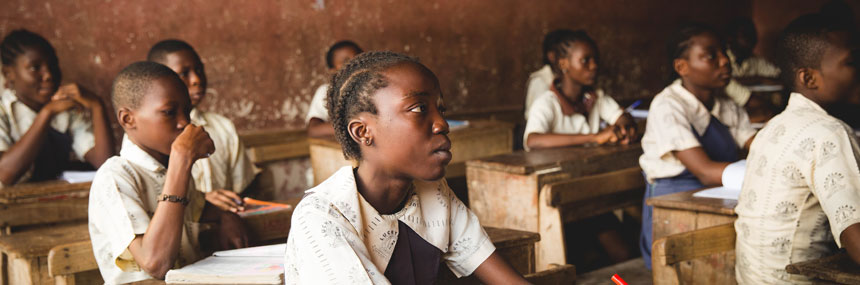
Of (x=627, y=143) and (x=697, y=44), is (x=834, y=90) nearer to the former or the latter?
(x=697, y=44)

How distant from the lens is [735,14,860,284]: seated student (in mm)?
1709

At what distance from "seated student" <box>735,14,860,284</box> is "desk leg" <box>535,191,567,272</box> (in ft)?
2.43

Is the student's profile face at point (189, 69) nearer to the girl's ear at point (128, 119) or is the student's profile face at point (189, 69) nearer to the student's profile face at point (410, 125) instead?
the girl's ear at point (128, 119)

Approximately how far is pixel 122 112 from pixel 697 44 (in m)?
2.02

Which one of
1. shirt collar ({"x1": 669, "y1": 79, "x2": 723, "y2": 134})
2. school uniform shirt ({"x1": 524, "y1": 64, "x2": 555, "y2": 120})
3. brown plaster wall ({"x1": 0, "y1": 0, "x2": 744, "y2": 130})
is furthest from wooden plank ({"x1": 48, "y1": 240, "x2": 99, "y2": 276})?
school uniform shirt ({"x1": 524, "y1": 64, "x2": 555, "y2": 120})

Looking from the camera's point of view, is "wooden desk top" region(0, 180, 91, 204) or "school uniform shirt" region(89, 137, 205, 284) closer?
"school uniform shirt" region(89, 137, 205, 284)

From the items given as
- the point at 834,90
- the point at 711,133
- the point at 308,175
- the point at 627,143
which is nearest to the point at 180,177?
the point at 834,90

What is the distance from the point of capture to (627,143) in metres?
3.39

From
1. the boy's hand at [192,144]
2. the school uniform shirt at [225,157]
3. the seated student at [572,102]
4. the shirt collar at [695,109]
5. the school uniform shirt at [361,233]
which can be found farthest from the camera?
the seated student at [572,102]

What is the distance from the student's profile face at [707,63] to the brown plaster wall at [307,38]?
259 cm

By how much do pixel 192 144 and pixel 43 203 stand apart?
3.04 feet

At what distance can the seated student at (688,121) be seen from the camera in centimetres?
271

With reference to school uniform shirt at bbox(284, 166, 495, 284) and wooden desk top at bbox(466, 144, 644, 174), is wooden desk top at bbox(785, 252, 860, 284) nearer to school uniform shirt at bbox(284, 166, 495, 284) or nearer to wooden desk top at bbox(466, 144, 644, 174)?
school uniform shirt at bbox(284, 166, 495, 284)

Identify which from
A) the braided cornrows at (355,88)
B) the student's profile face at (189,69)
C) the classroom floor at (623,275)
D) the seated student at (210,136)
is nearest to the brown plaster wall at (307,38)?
the seated student at (210,136)
